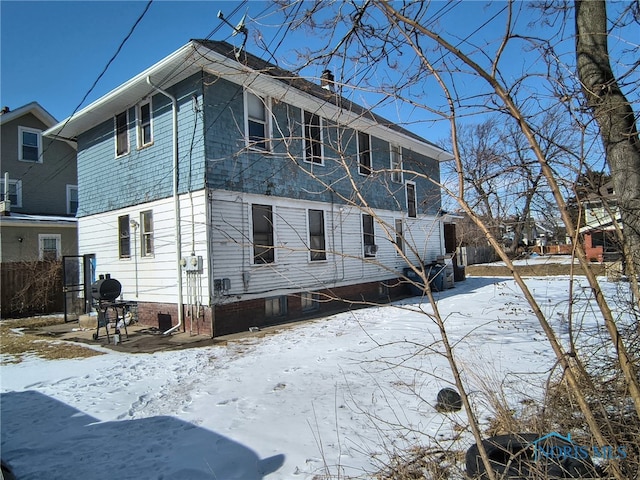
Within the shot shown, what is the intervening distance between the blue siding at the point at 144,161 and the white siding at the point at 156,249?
0.33 metres

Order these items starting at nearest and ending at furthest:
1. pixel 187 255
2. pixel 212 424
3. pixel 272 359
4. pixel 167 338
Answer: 1. pixel 212 424
2. pixel 272 359
3. pixel 167 338
4. pixel 187 255

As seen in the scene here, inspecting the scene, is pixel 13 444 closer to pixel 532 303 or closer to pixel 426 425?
pixel 426 425

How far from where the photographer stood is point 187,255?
9.18 m

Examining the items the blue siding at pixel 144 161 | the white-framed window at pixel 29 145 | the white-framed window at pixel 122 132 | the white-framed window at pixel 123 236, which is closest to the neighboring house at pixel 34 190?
the white-framed window at pixel 29 145

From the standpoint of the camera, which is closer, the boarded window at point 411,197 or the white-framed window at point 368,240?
the white-framed window at point 368,240

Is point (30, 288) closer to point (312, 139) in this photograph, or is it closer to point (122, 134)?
point (122, 134)

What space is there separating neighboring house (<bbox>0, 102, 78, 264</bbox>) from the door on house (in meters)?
3.75

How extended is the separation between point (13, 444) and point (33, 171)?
19.7 meters

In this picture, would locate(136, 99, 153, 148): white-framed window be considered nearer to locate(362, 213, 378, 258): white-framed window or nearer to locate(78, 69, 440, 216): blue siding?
locate(78, 69, 440, 216): blue siding

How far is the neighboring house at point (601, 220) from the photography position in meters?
2.12

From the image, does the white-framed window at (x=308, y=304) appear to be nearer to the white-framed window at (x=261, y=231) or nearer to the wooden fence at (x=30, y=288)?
the white-framed window at (x=261, y=231)

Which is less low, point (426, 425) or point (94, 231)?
point (94, 231)

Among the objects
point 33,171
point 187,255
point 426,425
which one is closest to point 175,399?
point 426,425

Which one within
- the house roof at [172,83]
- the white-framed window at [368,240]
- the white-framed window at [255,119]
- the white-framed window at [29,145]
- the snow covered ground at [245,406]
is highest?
the white-framed window at [29,145]
